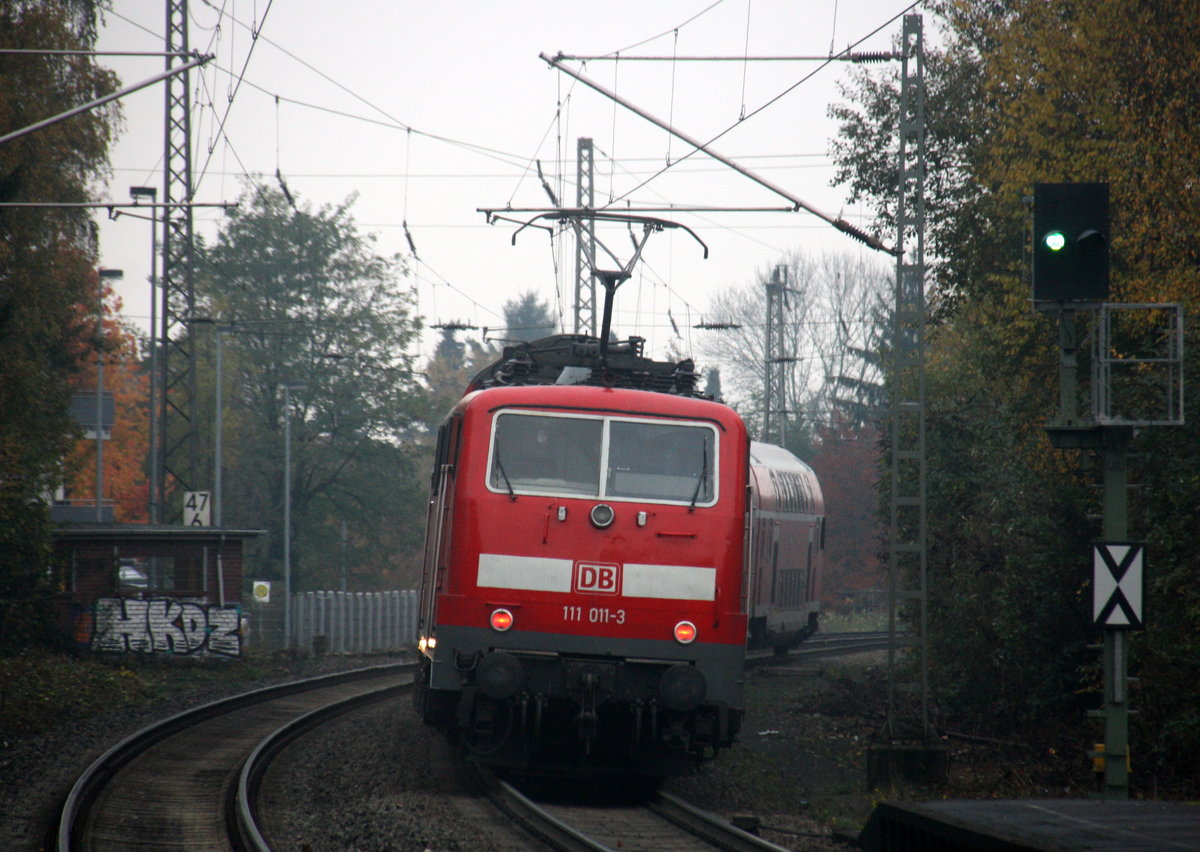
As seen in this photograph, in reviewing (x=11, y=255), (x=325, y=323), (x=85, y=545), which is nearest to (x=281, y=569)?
(x=325, y=323)

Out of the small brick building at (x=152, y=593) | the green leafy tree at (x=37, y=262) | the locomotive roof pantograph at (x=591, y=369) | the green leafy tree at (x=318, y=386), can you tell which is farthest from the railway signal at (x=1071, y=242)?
the green leafy tree at (x=318, y=386)

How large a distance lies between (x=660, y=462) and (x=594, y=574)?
1140 mm

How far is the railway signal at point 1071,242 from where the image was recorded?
9.85 meters

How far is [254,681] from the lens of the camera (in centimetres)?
2439

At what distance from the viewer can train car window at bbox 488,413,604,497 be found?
11.3m

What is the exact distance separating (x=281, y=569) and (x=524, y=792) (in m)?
37.2

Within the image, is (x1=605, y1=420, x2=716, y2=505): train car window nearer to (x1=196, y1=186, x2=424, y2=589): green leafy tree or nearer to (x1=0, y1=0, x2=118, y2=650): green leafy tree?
(x1=0, y1=0, x2=118, y2=650): green leafy tree

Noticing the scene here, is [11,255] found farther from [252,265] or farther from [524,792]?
[252,265]

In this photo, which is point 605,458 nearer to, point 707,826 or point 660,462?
point 660,462

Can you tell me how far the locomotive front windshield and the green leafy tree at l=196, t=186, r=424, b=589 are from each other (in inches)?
1480

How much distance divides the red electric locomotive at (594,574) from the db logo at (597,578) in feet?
0.04

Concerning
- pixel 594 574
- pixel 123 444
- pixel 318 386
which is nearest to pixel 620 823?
pixel 594 574

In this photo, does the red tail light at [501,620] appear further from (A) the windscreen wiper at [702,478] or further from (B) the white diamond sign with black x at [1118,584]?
(B) the white diamond sign with black x at [1118,584]

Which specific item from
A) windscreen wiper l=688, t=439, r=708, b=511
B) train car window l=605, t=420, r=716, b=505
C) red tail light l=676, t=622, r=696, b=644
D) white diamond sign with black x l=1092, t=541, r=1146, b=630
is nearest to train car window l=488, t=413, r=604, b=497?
train car window l=605, t=420, r=716, b=505
